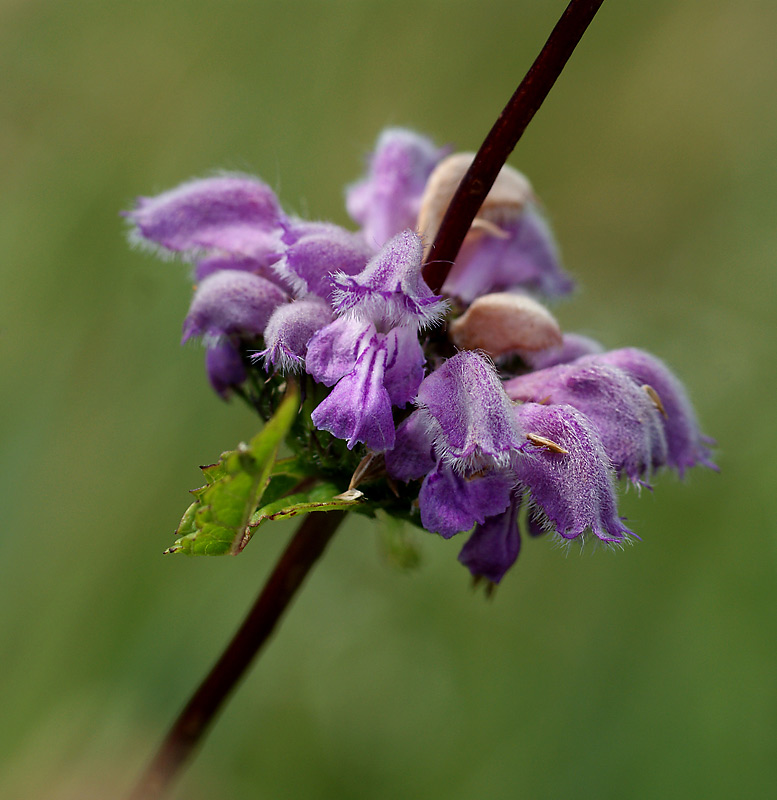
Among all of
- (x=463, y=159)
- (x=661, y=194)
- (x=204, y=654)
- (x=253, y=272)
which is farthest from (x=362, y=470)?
(x=661, y=194)

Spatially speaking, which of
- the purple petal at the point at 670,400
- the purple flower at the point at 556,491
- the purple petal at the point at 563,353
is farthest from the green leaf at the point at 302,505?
the purple petal at the point at 670,400

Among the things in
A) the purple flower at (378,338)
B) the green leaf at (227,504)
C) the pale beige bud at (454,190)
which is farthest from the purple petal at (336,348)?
the pale beige bud at (454,190)

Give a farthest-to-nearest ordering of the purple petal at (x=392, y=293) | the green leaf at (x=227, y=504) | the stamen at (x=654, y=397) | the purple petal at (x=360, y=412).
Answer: the stamen at (x=654, y=397) → the purple petal at (x=392, y=293) → the purple petal at (x=360, y=412) → the green leaf at (x=227, y=504)

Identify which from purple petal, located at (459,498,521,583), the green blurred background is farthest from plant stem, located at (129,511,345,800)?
the green blurred background

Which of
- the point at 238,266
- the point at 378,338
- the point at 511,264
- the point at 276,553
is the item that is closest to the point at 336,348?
the point at 378,338

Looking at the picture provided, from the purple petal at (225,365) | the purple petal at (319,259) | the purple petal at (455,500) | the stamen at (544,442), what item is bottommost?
the purple petal at (225,365)

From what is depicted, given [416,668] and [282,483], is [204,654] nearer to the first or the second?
[416,668]

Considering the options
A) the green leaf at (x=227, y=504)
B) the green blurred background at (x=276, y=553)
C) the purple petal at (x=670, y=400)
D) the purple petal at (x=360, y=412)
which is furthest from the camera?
the green blurred background at (x=276, y=553)

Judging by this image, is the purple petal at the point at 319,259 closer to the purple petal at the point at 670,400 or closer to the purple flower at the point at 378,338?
the purple flower at the point at 378,338

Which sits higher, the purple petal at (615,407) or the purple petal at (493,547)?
the purple petal at (615,407)

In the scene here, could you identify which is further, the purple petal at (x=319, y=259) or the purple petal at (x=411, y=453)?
the purple petal at (x=319, y=259)
